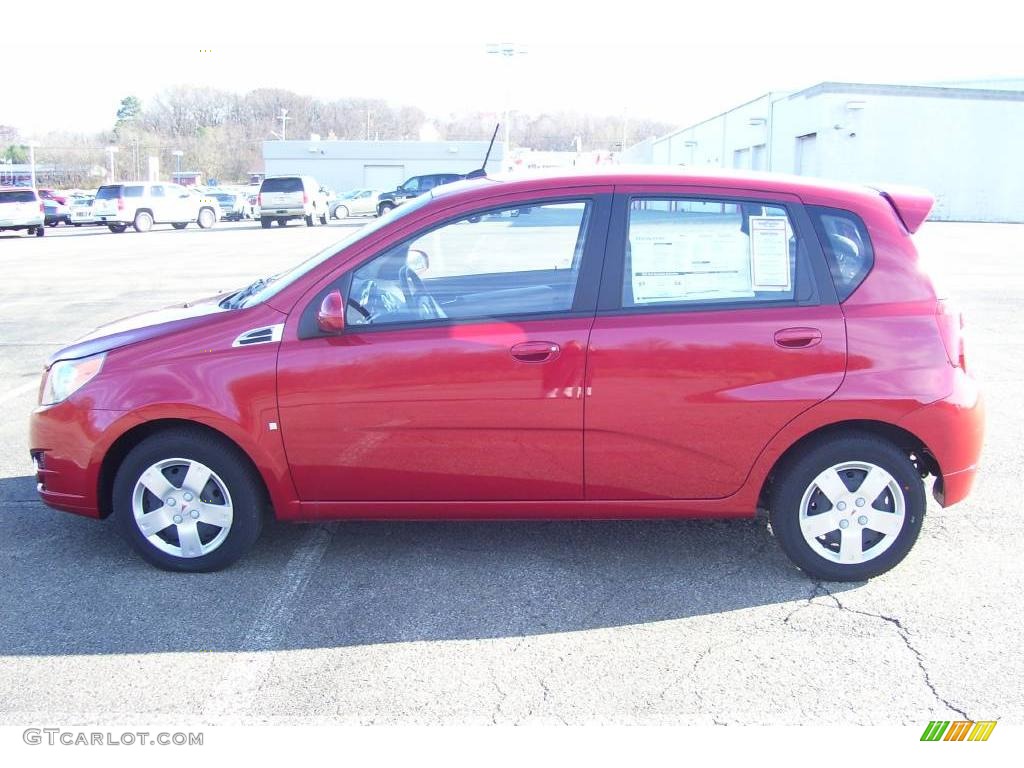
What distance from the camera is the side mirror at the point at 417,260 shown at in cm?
421

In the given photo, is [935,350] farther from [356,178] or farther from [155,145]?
[155,145]

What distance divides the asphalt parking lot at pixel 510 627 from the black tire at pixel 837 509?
11 centimetres

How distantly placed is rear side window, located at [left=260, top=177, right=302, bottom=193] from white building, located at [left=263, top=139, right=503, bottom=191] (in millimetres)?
28915

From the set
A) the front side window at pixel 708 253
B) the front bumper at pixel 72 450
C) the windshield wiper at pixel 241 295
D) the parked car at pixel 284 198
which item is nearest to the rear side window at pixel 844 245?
the front side window at pixel 708 253

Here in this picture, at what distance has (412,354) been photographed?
13.3 ft

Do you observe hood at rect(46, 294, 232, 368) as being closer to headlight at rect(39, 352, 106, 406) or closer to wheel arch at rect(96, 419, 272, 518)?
headlight at rect(39, 352, 106, 406)

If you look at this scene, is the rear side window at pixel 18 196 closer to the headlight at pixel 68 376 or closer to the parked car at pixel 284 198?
the parked car at pixel 284 198

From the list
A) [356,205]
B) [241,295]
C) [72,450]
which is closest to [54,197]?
[356,205]

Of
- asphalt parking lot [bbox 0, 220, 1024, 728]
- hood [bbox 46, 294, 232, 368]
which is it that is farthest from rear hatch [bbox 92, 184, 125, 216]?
hood [bbox 46, 294, 232, 368]

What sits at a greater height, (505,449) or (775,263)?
(775,263)

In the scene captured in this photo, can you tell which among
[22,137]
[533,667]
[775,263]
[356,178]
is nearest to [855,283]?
[775,263]

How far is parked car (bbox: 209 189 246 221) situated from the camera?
145 ft

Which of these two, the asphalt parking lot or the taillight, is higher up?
the taillight

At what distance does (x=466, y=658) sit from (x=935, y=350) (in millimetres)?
2363
